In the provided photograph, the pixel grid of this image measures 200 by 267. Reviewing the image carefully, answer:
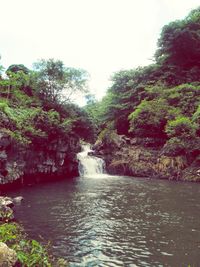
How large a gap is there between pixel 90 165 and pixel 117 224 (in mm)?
24664

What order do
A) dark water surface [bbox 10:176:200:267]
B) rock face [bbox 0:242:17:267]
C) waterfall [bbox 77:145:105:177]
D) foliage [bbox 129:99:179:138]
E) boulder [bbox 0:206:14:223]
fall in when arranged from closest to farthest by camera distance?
rock face [bbox 0:242:17:267], dark water surface [bbox 10:176:200:267], boulder [bbox 0:206:14:223], waterfall [bbox 77:145:105:177], foliage [bbox 129:99:179:138]

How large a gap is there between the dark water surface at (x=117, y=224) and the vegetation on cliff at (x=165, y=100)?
37.2 feet

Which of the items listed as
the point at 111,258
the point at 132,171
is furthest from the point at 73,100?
the point at 111,258

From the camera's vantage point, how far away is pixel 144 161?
3919 centimetres

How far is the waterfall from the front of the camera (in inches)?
1564

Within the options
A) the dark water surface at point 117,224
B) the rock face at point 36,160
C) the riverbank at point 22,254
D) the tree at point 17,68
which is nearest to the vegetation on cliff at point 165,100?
the rock face at point 36,160

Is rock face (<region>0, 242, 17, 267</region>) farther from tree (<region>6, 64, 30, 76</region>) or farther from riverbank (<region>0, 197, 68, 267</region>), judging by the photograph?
tree (<region>6, 64, 30, 76</region>)

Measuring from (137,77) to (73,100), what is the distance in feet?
45.9

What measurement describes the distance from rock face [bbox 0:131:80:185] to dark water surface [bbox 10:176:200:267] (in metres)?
2.40

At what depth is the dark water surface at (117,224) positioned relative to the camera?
11602 mm

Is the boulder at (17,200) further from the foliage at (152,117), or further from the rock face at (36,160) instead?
the foliage at (152,117)

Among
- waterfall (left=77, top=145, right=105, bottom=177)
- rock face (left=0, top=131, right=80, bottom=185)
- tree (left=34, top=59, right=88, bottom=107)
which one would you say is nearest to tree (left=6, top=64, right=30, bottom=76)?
tree (left=34, top=59, right=88, bottom=107)

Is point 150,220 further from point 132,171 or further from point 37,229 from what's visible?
point 132,171

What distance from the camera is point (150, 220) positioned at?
16.7 meters
